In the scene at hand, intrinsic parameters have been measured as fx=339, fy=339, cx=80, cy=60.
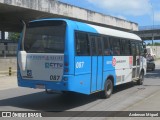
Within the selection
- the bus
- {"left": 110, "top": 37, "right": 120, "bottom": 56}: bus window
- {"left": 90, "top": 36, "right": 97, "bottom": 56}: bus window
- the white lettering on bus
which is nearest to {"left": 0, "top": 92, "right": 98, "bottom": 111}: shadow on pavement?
the bus

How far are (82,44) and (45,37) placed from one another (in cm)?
124

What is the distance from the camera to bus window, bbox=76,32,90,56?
1093 cm

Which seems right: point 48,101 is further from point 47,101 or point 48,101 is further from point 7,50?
point 7,50

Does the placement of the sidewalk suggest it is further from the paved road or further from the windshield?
the windshield

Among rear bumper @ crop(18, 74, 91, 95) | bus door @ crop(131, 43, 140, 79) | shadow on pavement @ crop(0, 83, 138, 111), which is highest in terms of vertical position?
bus door @ crop(131, 43, 140, 79)

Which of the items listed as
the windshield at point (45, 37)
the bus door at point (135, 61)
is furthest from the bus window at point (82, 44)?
the bus door at point (135, 61)

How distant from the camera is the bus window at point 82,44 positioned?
1093 centimetres

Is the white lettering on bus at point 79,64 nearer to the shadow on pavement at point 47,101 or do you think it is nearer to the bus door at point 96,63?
the bus door at point 96,63

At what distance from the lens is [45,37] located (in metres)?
11.1

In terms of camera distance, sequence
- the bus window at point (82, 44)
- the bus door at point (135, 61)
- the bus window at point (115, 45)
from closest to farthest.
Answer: the bus window at point (82, 44)
the bus window at point (115, 45)
the bus door at point (135, 61)

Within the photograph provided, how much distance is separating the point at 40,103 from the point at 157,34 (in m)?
86.5

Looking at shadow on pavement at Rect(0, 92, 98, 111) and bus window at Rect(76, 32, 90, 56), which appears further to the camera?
shadow on pavement at Rect(0, 92, 98, 111)

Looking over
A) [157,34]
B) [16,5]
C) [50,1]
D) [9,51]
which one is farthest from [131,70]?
[157,34]

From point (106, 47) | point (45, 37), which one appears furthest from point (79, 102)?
point (45, 37)
